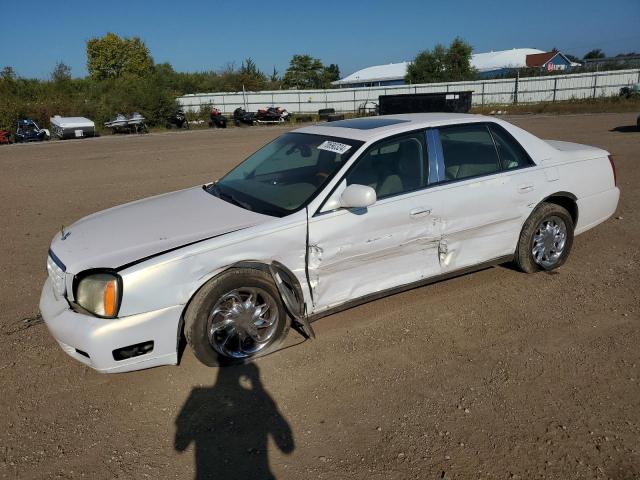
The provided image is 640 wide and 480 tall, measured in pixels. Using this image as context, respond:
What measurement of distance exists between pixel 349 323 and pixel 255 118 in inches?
1332

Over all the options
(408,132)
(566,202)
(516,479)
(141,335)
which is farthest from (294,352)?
(566,202)

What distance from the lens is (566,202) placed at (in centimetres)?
496

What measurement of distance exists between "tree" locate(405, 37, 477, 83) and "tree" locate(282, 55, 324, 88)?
20.7 metres

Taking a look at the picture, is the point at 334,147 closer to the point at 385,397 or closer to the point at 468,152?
the point at 468,152

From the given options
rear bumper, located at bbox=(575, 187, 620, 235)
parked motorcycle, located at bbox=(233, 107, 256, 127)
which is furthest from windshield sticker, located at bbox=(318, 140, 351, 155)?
parked motorcycle, located at bbox=(233, 107, 256, 127)

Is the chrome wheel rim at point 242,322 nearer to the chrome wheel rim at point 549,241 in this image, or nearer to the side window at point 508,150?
the side window at point 508,150

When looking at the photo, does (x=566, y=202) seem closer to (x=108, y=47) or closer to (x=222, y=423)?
(x=222, y=423)

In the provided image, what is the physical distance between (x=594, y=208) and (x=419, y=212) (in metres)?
2.30

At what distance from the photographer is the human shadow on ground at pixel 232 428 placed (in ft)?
8.59

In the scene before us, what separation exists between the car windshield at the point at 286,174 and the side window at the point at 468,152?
33.0 inches

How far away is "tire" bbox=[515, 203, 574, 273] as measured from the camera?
466 centimetres

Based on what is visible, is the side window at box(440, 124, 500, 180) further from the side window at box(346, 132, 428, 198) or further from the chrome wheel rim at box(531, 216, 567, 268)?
the chrome wheel rim at box(531, 216, 567, 268)

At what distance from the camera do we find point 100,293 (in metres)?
3.06

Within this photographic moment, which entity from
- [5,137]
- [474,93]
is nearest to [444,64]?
[474,93]
